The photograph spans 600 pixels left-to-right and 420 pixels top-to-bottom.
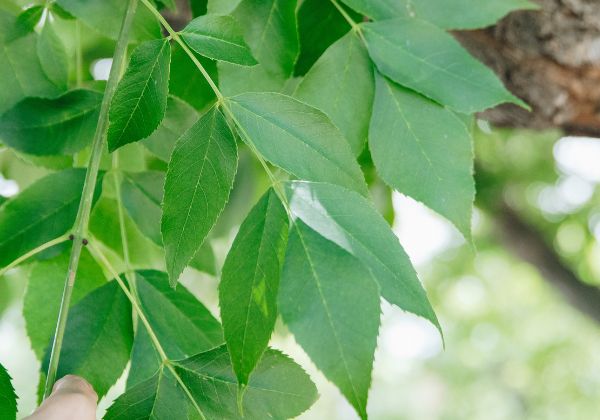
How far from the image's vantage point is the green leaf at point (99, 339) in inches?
15.9

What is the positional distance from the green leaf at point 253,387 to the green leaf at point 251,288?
0.18 ft

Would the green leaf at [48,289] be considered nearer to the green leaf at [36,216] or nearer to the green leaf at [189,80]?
the green leaf at [36,216]

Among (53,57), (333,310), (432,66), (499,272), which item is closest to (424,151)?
(432,66)

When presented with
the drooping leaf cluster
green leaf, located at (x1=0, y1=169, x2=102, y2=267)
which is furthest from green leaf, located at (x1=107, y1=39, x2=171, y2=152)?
green leaf, located at (x1=0, y1=169, x2=102, y2=267)

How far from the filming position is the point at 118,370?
1.37 feet

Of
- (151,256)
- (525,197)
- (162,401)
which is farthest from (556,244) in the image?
(162,401)

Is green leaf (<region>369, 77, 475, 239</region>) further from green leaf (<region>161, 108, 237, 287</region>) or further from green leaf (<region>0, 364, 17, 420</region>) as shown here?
green leaf (<region>0, 364, 17, 420</region>)

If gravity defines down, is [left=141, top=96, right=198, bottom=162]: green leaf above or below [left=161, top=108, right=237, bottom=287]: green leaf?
above

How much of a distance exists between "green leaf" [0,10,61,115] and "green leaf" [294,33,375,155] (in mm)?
177

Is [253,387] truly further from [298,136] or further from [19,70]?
[19,70]

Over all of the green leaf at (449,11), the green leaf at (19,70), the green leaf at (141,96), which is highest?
the green leaf at (19,70)

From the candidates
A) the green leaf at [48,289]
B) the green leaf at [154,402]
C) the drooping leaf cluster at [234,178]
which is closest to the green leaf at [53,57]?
the drooping leaf cluster at [234,178]

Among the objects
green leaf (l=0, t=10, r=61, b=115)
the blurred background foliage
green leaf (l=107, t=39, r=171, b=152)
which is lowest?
the blurred background foliage

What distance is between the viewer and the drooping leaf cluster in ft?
1.08
